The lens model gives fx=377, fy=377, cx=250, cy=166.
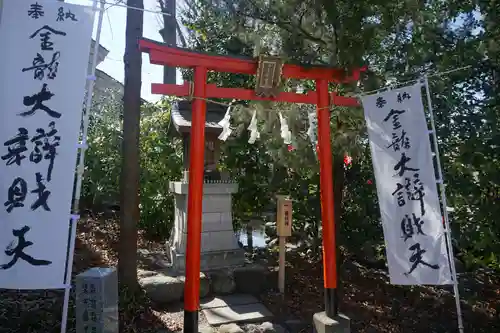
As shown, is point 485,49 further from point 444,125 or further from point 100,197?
point 100,197

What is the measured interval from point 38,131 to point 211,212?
416 centimetres

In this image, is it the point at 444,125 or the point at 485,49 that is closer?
the point at 485,49

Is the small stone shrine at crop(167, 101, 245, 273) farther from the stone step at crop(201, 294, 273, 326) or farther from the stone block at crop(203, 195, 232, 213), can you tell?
the stone step at crop(201, 294, 273, 326)

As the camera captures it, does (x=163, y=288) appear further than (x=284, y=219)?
No

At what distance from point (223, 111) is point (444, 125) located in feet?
13.4

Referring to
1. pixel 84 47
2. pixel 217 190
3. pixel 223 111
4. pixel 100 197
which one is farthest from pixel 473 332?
pixel 100 197

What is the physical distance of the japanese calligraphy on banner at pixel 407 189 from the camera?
449 cm

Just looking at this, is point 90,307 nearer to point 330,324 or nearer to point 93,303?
point 93,303

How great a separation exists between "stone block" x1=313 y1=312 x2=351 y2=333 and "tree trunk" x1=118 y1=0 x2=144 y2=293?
2662mm

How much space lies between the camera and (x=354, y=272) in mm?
7797

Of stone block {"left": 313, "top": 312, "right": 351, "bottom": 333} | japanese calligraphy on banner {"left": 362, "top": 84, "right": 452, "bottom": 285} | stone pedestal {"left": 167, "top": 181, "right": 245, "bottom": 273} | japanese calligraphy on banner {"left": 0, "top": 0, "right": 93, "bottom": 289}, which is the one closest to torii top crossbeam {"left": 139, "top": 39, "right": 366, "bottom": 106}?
japanese calligraphy on banner {"left": 362, "top": 84, "right": 452, "bottom": 285}

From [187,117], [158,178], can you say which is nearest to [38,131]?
[187,117]

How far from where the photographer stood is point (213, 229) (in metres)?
7.29

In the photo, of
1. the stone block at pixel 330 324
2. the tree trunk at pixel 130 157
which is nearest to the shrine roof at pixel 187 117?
the tree trunk at pixel 130 157
